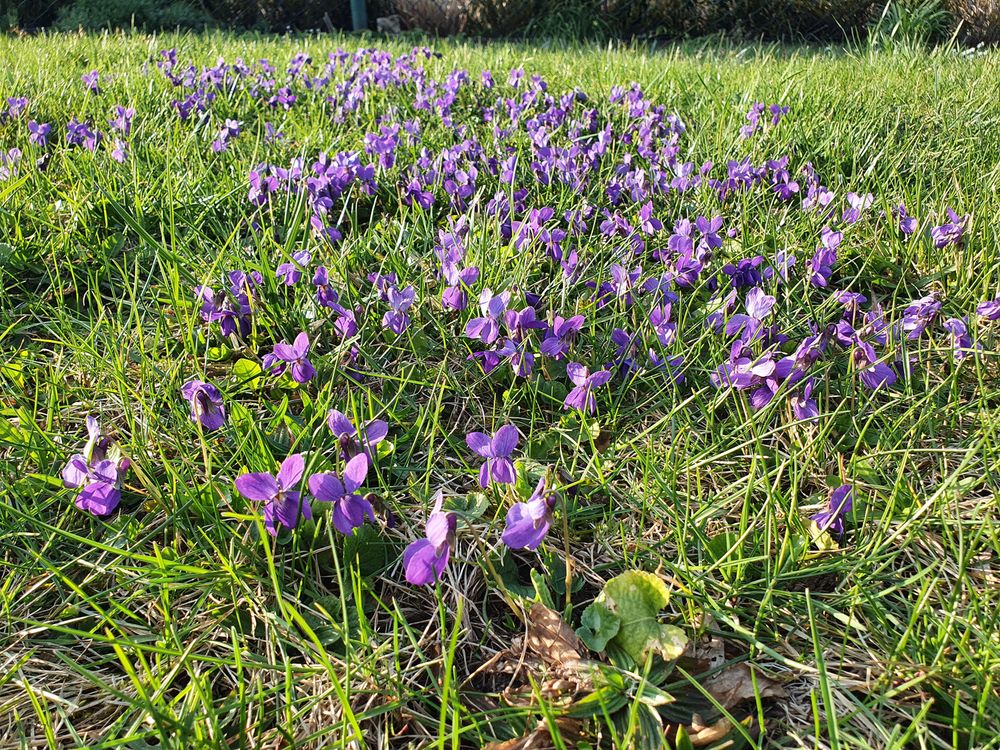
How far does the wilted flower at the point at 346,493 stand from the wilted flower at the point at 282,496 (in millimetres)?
61

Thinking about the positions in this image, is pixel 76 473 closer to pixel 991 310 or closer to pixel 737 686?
pixel 737 686

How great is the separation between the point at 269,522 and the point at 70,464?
0.41 meters

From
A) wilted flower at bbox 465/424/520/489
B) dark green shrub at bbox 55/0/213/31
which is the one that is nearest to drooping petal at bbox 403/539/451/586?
wilted flower at bbox 465/424/520/489

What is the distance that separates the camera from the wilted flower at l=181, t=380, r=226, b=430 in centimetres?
142

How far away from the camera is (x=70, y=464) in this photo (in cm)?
134

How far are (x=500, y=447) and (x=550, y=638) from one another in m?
→ 0.32

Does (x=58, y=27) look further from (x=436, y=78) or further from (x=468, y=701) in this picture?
(x=468, y=701)

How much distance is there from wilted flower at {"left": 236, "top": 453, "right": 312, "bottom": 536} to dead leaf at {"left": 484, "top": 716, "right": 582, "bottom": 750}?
0.47 metres

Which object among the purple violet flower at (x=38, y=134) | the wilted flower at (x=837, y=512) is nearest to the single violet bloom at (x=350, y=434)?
the wilted flower at (x=837, y=512)

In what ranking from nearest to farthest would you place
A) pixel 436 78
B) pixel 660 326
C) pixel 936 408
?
pixel 936 408 < pixel 660 326 < pixel 436 78

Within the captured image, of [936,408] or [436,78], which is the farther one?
[436,78]

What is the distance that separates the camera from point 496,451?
1.27 m

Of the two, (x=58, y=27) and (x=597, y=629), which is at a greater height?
(x=58, y=27)

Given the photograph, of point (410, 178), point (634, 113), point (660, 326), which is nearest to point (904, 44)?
point (634, 113)
